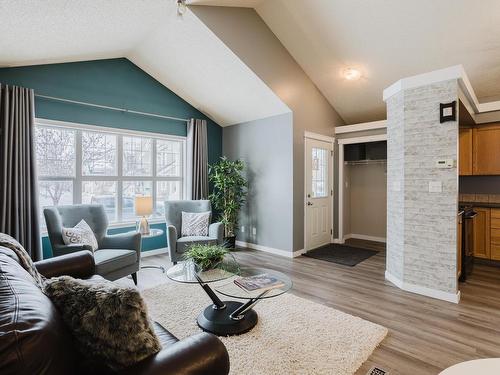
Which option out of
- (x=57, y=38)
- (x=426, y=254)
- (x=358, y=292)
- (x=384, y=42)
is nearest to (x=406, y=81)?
(x=384, y=42)

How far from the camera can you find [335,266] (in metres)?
4.03

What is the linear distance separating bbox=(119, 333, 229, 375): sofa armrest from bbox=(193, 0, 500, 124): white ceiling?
11.6 feet

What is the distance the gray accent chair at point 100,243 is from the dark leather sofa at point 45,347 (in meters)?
1.70

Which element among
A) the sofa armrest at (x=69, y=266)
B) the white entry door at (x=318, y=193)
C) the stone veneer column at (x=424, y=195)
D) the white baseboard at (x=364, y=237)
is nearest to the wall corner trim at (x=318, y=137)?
the white entry door at (x=318, y=193)

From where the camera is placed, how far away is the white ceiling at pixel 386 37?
3293 mm

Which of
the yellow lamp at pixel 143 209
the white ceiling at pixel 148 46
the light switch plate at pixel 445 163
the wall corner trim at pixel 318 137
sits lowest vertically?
the yellow lamp at pixel 143 209

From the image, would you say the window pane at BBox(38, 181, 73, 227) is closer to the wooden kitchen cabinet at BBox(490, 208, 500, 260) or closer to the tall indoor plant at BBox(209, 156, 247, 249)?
the tall indoor plant at BBox(209, 156, 247, 249)

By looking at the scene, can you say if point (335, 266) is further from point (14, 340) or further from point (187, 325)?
point (14, 340)

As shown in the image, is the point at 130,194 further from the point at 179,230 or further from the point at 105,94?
the point at 105,94

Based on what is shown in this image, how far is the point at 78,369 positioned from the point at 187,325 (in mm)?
1465

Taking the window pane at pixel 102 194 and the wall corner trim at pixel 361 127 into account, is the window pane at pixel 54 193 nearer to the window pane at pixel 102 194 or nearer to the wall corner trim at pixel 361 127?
the window pane at pixel 102 194

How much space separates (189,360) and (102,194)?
383cm

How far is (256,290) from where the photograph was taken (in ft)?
6.81

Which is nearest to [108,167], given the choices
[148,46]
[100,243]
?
[100,243]
